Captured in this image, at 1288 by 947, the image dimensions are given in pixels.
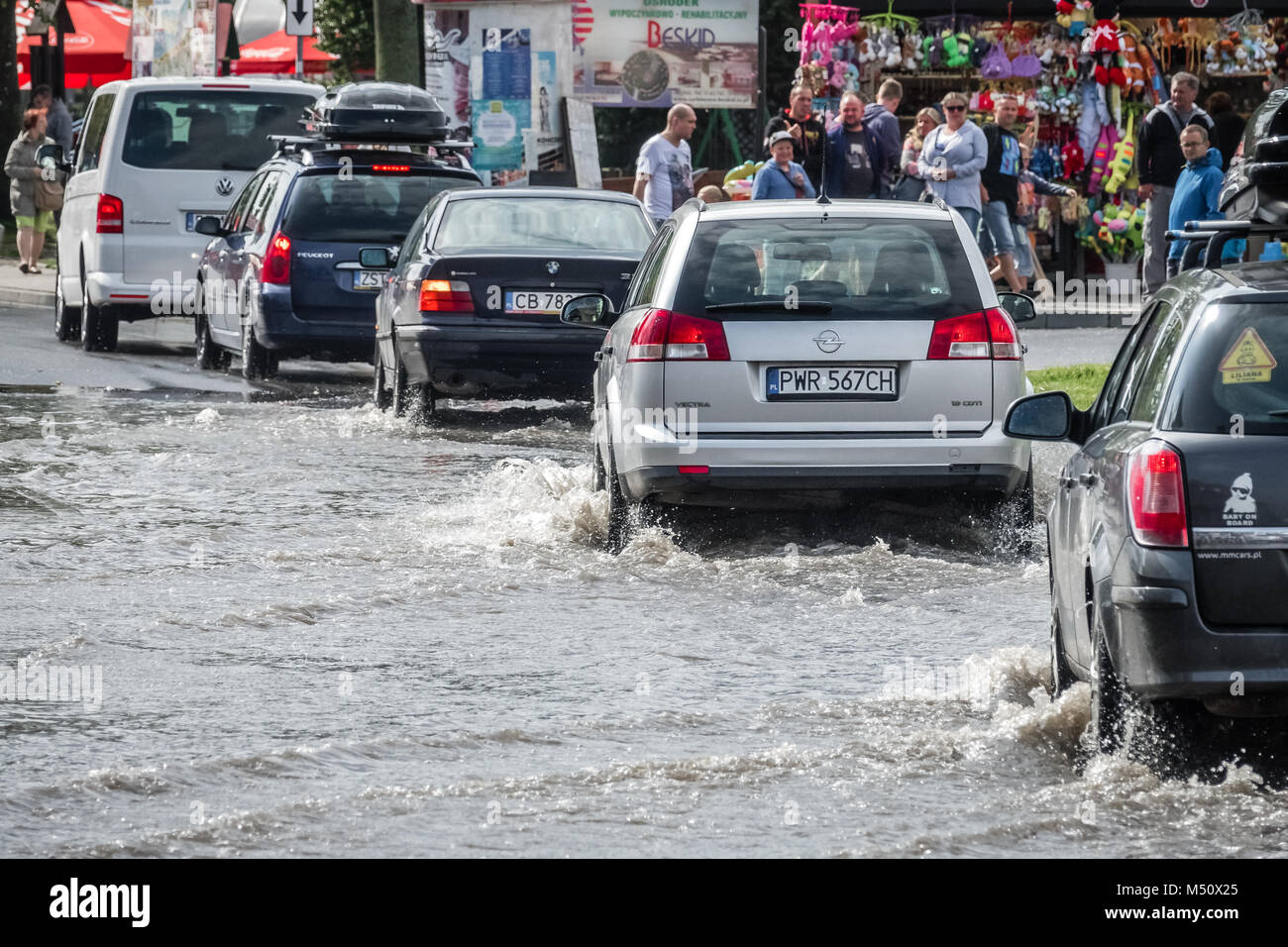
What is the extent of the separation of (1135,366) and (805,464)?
3208 mm

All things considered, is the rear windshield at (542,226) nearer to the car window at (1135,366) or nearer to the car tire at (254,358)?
the car tire at (254,358)

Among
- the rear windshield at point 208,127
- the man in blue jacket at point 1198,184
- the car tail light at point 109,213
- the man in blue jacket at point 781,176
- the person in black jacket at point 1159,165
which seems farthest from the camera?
the person in black jacket at point 1159,165

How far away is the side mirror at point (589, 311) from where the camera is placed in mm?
11602

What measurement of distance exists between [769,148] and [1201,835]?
15.7 meters


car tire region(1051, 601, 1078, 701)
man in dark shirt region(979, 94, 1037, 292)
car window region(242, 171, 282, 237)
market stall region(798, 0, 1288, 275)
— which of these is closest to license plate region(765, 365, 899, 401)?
car tire region(1051, 601, 1078, 701)

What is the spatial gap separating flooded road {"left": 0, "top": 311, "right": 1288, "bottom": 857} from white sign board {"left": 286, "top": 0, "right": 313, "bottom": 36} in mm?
13933

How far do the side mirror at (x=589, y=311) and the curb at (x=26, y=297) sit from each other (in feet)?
54.2

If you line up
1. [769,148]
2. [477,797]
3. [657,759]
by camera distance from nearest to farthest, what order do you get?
[477,797]
[657,759]
[769,148]

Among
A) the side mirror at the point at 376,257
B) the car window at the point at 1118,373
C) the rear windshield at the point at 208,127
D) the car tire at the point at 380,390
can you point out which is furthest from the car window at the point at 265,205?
the car window at the point at 1118,373

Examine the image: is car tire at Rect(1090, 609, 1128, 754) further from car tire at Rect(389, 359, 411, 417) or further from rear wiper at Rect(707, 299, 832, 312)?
car tire at Rect(389, 359, 411, 417)

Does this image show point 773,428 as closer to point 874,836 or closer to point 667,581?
point 667,581
